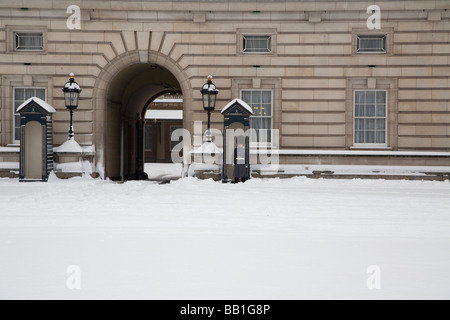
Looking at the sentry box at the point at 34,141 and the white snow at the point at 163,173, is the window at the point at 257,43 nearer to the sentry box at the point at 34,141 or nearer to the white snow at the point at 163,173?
the sentry box at the point at 34,141

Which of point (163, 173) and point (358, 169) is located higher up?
point (358, 169)

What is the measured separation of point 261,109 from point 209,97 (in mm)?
2339

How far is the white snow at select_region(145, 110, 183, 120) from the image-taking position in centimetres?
4431


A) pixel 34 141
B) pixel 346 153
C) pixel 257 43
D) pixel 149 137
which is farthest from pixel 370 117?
pixel 149 137

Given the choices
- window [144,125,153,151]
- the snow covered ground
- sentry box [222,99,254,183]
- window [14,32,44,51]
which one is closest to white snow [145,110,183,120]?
window [144,125,153,151]

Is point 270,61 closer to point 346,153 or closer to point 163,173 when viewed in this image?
point 346,153

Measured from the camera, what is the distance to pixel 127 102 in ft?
70.9

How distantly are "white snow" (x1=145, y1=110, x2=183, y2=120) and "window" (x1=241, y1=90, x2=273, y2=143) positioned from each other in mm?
26255

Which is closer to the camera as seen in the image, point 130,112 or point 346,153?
point 346,153

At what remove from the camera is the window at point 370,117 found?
1805 centimetres

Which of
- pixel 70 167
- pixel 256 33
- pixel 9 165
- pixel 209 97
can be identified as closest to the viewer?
pixel 209 97

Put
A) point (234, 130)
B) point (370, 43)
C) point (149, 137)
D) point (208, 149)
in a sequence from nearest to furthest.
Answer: point (234, 130)
point (208, 149)
point (370, 43)
point (149, 137)

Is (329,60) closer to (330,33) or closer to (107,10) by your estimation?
(330,33)

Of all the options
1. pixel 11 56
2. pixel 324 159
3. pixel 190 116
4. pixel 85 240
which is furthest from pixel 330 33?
pixel 85 240
